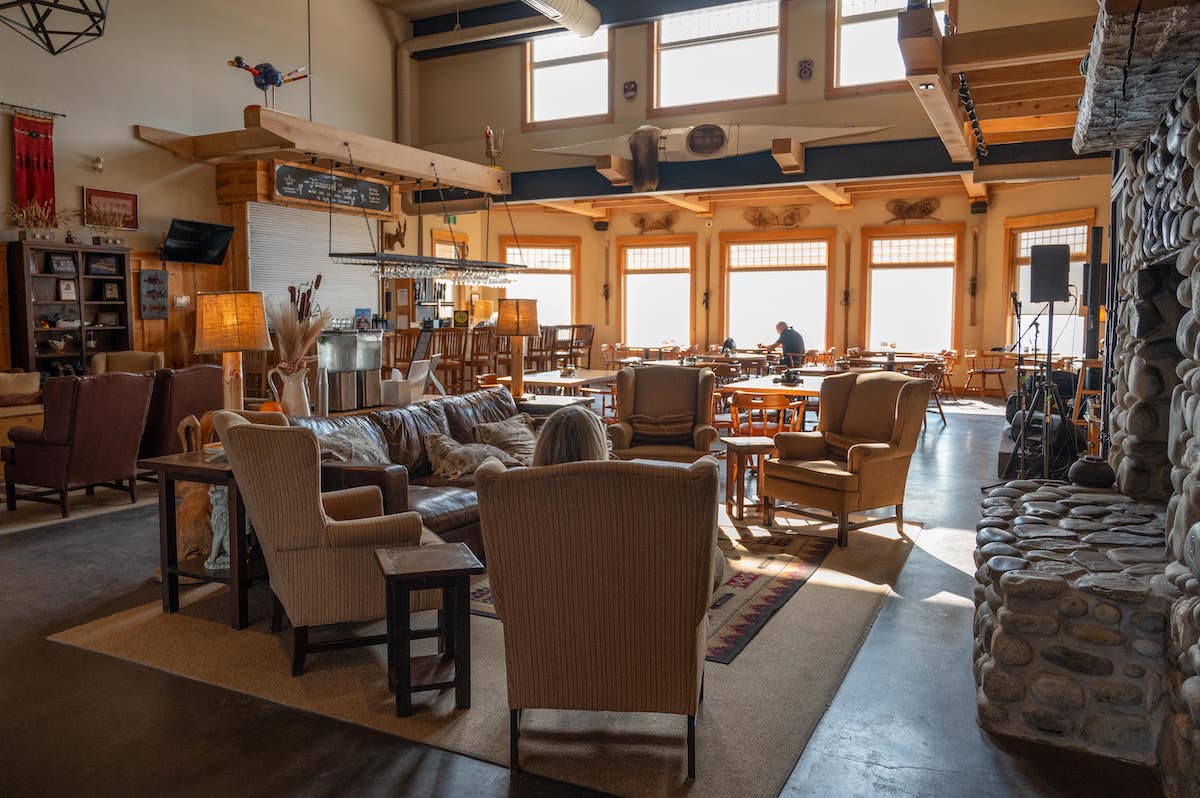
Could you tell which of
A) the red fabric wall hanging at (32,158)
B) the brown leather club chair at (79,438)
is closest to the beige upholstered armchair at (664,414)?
the brown leather club chair at (79,438)

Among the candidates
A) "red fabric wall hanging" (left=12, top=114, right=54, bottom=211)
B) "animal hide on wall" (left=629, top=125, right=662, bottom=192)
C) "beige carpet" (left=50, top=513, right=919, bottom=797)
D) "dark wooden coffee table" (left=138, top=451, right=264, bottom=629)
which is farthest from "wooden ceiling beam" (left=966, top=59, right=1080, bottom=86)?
"red fabric wall hanging" (left=12, top=114, right=54, bottom=211)

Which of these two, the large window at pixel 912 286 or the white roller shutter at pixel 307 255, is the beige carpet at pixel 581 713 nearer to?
the white roller shutter at pixel 307 255

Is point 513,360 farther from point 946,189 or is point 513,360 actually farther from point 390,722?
point 946,189

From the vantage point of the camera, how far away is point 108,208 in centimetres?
852

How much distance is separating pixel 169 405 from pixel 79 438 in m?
1.01

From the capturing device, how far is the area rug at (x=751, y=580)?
367cm

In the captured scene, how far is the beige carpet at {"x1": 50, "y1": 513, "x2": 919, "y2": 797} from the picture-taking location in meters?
2.59

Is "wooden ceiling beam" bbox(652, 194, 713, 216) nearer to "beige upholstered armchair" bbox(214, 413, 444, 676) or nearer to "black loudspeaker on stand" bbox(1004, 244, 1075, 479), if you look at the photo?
"black loudspeaker on stand" bbox(1004, 244, 1075, 479)

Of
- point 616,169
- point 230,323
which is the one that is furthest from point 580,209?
point 230,323

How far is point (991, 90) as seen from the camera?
Result: 229 inches

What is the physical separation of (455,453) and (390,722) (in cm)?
229

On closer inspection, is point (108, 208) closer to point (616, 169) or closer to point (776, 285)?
point (616, 169)

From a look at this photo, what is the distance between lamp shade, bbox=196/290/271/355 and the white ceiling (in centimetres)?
843

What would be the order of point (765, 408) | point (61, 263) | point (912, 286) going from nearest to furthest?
point (765, 408) < point (61, 263) < point (912, 286)
